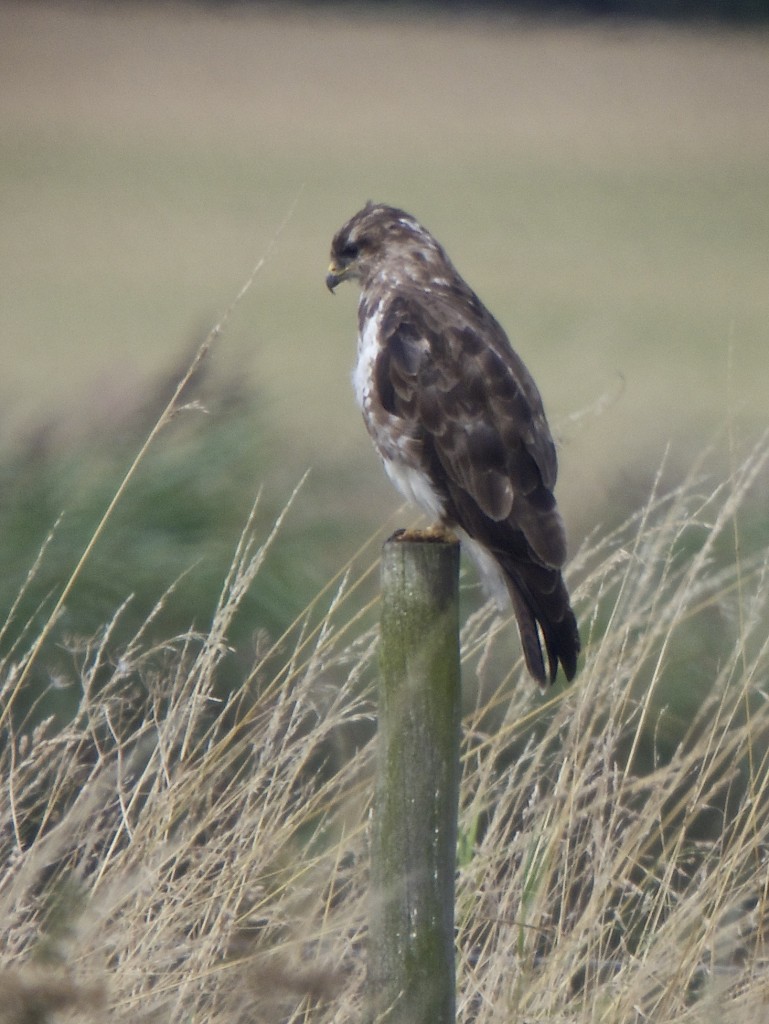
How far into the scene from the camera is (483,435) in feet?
7.38

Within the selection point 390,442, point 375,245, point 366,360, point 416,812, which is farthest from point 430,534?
point 416,812

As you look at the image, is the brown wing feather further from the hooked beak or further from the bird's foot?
the hooked beak

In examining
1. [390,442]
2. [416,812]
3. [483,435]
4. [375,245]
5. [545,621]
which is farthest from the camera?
[375,245]

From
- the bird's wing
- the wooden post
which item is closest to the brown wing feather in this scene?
the bird's wing

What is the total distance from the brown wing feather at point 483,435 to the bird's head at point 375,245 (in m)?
0.24

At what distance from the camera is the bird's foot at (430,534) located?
7.56ft

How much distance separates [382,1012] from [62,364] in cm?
863

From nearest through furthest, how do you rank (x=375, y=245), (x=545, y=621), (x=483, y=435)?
(x=545, y=621), (x=483, y=435), (x=375, y=245)

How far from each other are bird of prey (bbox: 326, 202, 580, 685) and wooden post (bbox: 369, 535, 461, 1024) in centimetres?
51

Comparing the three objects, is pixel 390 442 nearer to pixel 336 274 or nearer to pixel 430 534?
pixel 430 534

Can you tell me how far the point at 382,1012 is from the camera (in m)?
1.58

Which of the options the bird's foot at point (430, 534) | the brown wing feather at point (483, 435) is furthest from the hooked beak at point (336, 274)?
the bird's foot at point (430, 534)

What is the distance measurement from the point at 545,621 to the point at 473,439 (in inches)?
13.2

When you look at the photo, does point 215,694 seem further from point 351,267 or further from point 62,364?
point 62,364
